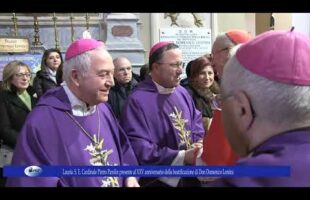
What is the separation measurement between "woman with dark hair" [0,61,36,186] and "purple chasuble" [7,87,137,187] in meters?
0.28

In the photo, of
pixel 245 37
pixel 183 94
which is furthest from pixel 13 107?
pixel 245 37

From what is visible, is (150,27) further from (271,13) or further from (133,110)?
(271,13)

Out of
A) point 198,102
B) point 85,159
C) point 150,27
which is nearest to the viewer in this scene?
point 85,159

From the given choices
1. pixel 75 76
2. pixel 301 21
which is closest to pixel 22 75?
pixel 75 76

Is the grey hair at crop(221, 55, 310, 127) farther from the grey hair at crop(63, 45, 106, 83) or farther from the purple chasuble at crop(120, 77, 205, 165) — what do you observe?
the purple chasuble at crop(120, 77, 205, 165)

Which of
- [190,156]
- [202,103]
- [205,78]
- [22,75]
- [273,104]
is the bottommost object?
[190,156]

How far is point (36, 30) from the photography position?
2.05m

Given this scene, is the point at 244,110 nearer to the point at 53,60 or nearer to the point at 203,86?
the point at 53,60

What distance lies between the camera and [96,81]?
1.73 m

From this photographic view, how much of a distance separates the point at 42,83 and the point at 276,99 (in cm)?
142

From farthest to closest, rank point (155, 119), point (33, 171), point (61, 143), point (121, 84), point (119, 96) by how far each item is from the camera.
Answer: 1. point (121, 84)
2. point (119, 96)
3. point (155, 119)
4. point (61, 143)
5. point (33, 171)

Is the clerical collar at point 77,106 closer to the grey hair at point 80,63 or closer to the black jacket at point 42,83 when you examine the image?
the grey hair at point 80,63

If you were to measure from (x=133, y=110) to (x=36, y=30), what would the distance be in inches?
23.5

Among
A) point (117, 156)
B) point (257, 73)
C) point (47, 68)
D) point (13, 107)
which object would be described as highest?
point (257, 73)
